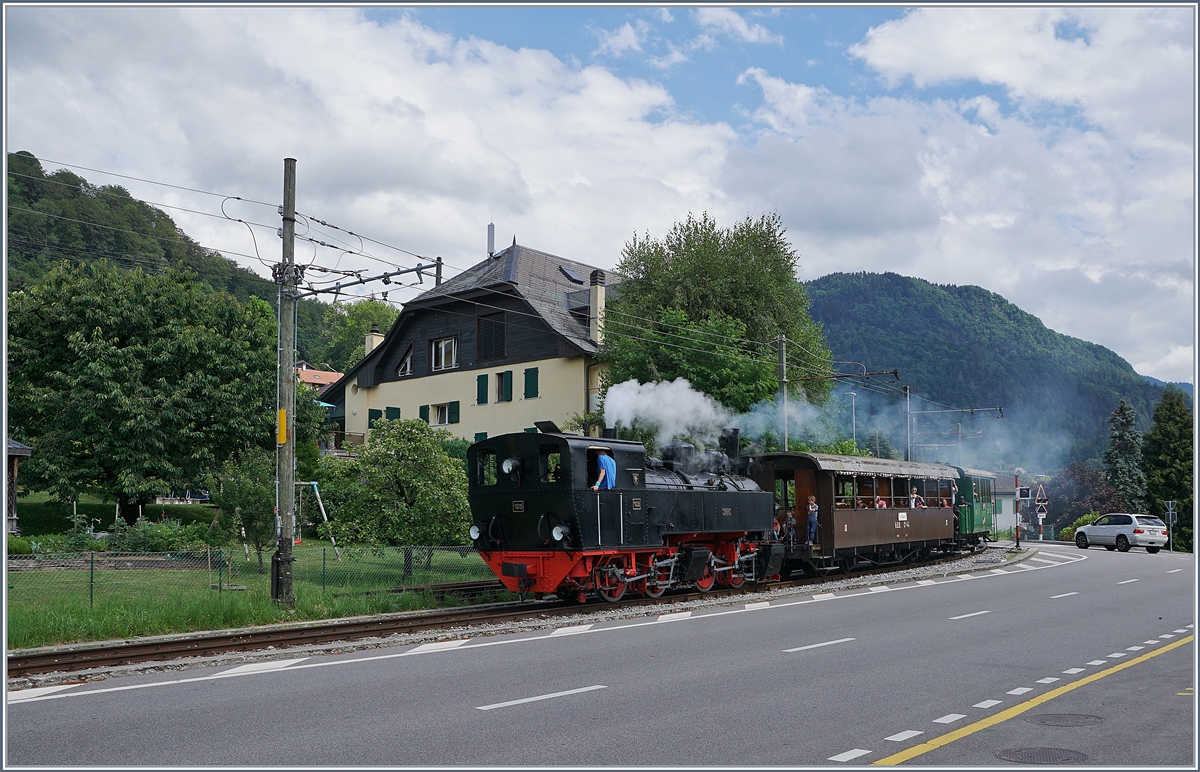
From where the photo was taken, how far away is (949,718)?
7926mm

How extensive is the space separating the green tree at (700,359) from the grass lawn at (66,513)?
48.7 feet

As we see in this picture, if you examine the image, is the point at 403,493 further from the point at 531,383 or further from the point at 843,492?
the point at 531,383

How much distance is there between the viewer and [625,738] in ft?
23.9

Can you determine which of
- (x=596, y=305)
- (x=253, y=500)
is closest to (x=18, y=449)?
(x=253, y=500)

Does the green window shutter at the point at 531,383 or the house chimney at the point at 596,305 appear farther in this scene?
the green window shutter at the point at 531,383

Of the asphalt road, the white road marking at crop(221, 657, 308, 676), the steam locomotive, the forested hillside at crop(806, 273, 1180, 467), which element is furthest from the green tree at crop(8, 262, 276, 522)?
the forested hillside at crop(806, 273, 1180, 467)

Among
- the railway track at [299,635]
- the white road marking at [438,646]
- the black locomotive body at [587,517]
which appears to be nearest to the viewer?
the railway track at [299,635]

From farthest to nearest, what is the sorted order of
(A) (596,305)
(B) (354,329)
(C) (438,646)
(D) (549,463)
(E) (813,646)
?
1. (B) (354,329)
2. (A) (596,305)
3. (D) (549,463)
4. (C) (438,646)
5. (E) (813,646)

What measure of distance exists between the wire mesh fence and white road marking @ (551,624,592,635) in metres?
4.70

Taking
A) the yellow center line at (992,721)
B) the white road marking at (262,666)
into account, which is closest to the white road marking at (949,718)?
the yellow center line at (992,721)

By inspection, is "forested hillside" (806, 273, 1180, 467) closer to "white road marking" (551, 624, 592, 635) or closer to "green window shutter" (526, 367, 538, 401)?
"green window shutter" (526, 367, 538, 401)

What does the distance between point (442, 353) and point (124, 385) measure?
663 inches

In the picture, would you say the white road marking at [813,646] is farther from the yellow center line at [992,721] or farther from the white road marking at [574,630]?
the white road marking at [574,630]

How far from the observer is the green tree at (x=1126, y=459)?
6931 centimetres
